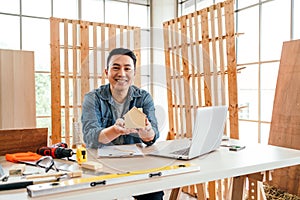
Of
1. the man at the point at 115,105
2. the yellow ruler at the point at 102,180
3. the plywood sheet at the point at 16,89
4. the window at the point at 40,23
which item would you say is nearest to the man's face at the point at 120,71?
the man at the point at 115,105

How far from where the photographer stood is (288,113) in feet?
6.91

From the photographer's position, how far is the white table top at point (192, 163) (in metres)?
0.79

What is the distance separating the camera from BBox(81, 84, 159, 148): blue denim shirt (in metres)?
1.15

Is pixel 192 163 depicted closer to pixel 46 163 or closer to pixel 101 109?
pixel 101 109

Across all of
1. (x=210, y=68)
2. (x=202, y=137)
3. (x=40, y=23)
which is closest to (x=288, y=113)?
(x=210, y=68)

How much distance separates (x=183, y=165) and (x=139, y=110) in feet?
0.81

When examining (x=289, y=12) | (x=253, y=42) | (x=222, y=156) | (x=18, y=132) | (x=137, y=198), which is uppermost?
(x=289, y=12)

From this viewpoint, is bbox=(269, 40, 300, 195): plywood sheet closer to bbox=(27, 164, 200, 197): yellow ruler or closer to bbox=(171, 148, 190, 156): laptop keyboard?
bbox=(171, 148, 190, 156): laptop keyboard

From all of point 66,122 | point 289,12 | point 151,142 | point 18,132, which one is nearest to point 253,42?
point 289,12

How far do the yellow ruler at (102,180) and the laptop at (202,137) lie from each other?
14 cm

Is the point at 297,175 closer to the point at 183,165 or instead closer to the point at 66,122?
the point at 183,165

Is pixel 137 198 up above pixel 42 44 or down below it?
below

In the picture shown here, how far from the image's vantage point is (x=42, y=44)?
335 centimetres

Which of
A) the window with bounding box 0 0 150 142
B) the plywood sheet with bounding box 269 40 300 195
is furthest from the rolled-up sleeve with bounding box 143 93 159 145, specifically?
the window with bounding box 0 0 150 142
